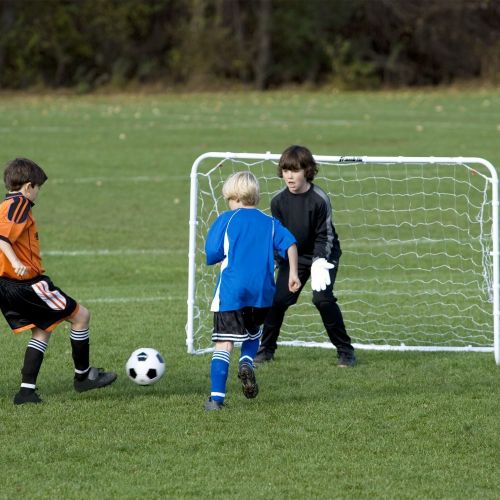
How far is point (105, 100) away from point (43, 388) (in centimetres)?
2731

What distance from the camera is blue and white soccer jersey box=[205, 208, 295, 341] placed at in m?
6.46

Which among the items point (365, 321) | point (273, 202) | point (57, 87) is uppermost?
point (273, 202)

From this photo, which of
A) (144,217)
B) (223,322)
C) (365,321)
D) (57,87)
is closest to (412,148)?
(144,217)

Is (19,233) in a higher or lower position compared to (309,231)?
higher

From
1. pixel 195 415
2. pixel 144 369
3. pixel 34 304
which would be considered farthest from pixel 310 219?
pixel 34 304

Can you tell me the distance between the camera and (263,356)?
25.8 feet

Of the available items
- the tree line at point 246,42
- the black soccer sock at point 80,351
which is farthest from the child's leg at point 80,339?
the tree line at point 246,42

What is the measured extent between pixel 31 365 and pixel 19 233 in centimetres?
75

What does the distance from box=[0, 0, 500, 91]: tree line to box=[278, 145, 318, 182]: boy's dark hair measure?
101ft

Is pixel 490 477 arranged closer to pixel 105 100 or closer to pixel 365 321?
pixel 365 321

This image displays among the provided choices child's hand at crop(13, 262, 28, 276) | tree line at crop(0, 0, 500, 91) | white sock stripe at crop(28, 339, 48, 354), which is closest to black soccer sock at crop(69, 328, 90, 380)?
white sock stripe at crop(28, 339, 48, 354)

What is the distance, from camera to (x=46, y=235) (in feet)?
44.1

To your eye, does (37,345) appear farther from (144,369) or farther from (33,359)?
(144,369)

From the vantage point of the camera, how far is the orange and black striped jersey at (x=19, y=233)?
6273mm
